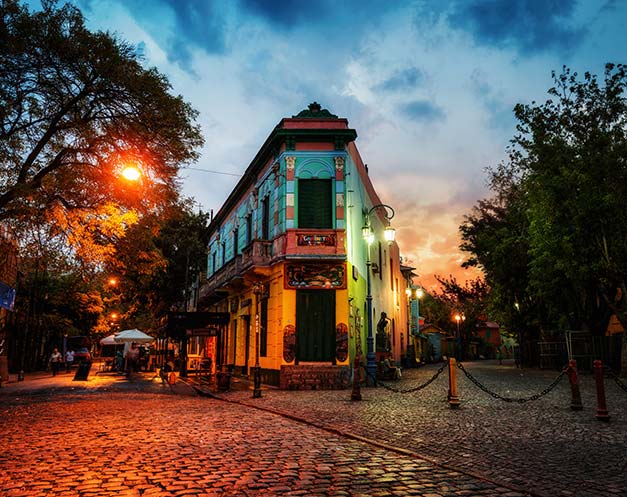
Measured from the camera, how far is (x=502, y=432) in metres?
8.18

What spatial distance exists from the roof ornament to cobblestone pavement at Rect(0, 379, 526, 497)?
1251 centimetres

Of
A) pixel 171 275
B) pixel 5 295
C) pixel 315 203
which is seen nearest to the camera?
pixel 5 295

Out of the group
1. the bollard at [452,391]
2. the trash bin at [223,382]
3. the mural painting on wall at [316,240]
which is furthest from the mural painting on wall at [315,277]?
the bollard at [452,391]

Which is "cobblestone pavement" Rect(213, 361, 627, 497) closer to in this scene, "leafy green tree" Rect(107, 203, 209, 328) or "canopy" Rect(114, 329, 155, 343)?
"canopy" Rect(114, 329, 155, 343)

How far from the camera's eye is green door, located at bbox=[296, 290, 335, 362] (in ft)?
57.8

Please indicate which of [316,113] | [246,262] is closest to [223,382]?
[246,262]

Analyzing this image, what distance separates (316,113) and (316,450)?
1504 centimetres

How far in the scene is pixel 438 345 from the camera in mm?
56219

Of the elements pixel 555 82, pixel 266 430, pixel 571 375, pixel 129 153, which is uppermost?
pixel 555 82

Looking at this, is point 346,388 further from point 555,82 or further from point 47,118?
point 555,82

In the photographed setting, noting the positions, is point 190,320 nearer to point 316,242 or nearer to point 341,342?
point 316,242

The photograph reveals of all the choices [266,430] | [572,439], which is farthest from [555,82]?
[266,430]

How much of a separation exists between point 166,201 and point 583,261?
16.6 metres

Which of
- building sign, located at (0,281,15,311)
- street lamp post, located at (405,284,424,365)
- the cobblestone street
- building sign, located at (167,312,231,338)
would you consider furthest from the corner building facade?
street lamp post, located at (405,284,424,365)
